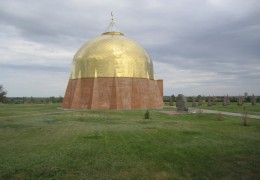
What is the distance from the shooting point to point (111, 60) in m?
30.2

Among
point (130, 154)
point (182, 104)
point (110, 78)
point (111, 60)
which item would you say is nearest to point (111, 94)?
point (110, 78)

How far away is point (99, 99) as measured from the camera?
29.3 metres

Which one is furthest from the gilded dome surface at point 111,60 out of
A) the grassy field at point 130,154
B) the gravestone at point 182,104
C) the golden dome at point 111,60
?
the grassy field at point 130,154

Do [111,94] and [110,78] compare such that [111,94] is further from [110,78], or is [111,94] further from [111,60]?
[111,60]

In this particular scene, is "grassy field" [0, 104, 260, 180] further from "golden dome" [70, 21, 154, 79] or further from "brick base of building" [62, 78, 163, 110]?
"golden dome" [70, 21, 154, 79]

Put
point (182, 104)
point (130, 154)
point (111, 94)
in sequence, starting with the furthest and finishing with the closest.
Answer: point (111, 94) < point (182, 104) < point (130, 154)

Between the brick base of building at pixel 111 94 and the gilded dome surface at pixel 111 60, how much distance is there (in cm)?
77

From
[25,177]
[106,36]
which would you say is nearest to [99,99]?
[106,36]

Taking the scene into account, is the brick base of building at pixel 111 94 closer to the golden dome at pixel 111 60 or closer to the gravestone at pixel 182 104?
the golden dome at pixel 111 60

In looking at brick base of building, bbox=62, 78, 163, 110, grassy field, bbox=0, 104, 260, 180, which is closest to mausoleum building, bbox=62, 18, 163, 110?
brick base of building, bbox=62, 78, 163, 110

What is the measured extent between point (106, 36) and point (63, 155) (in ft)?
86.9

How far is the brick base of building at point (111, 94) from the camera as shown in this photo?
2911 centimetres

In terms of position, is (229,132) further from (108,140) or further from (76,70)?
(76,70)

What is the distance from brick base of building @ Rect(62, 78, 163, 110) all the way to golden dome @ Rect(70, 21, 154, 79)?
0.77 meters
